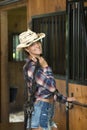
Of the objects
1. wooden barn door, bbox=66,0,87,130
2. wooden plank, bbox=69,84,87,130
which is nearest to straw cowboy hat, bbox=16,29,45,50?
wooden barn door, bbox=66,0,87,130

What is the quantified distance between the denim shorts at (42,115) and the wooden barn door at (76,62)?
0.65 m

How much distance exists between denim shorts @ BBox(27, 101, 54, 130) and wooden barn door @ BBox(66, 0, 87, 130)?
0.65 meters

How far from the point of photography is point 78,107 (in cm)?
365

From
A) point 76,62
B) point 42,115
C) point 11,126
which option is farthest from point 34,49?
point 11,126

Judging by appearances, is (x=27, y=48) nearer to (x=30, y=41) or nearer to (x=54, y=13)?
A: (x=30, y=41)

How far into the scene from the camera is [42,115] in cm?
295

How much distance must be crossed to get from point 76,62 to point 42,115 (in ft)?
2.99

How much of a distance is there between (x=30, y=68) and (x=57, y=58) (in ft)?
3.84

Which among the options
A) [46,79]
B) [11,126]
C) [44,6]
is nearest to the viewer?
[46,79]

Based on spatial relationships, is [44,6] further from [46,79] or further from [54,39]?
[46,79]

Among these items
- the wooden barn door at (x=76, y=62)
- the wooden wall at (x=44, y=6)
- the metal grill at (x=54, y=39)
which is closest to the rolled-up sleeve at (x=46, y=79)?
the wooden barn door at (x=76, y=62)

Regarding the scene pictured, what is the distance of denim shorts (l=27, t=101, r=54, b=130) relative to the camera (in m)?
2.95

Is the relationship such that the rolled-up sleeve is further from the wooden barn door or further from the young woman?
the wooden barn door

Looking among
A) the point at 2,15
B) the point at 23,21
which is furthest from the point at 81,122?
the point at 23,21
